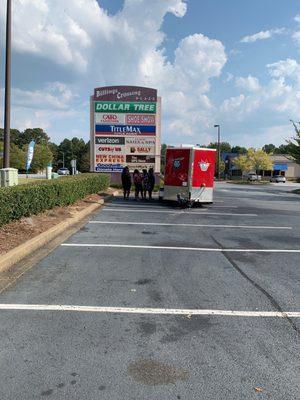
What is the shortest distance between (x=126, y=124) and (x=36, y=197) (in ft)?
54.6

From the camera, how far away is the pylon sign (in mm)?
27141

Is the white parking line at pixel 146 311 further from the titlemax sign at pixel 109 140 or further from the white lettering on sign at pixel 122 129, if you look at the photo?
the white lettering on sign at pixel 122 129

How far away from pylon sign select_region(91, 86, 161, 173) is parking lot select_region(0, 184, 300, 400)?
1816 cm

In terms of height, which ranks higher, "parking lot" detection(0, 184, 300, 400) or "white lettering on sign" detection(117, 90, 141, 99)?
"white lettering on sign" detection(117, 90, 141, 99)

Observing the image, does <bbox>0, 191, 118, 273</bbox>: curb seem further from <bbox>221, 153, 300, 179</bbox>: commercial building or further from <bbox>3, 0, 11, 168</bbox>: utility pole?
<bbox>221, 153, 300, 179</bbox>: commercial building


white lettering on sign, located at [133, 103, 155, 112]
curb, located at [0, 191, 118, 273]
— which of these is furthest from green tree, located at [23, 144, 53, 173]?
curb, located at [0, 191, 118, 273]

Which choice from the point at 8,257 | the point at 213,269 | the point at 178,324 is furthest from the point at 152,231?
the point at 178,324

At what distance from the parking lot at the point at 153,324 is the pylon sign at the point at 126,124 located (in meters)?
18.2

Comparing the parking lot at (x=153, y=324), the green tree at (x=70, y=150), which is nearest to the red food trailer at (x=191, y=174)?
the parking lot at (x=153, y=324)

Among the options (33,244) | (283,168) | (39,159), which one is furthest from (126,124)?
(283,168)

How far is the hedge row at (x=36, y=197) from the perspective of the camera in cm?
911

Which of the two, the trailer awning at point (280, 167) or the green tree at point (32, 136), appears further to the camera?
the green tree at point (32, 136)

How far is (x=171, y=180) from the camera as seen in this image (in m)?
18.8

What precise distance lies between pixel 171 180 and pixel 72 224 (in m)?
7.45
